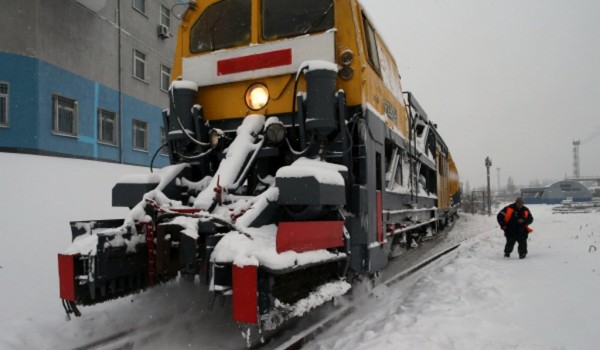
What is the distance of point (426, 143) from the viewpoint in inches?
358

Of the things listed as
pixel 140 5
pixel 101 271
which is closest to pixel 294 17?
pixel 101 271

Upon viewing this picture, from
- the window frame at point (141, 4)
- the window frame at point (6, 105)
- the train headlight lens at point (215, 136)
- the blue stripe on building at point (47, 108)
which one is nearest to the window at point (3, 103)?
the window frame at point (6, 105)

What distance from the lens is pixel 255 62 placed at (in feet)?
16.3

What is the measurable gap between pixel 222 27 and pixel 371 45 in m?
1.81

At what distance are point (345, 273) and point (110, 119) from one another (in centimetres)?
1416

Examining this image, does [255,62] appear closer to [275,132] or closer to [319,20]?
[319,20]

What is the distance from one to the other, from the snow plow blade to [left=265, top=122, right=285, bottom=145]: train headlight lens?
5.05 feet

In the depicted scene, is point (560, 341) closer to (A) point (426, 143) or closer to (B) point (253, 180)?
(B) point (253, 180)

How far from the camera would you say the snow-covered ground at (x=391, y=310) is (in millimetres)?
3783

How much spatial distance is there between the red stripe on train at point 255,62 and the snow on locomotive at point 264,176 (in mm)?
12

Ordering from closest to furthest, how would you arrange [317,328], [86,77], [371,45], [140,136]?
1. [317,328]
2. [371,45]
3. [86,77]
4. [140,136]

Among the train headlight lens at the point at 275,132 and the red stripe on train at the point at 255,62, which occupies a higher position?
the red stripe on train at the point at 255,62

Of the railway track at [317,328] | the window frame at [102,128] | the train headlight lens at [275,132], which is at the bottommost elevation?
the railway track at [317,328]

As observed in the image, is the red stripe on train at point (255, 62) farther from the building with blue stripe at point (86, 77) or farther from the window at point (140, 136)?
the window at point (140, 136)
